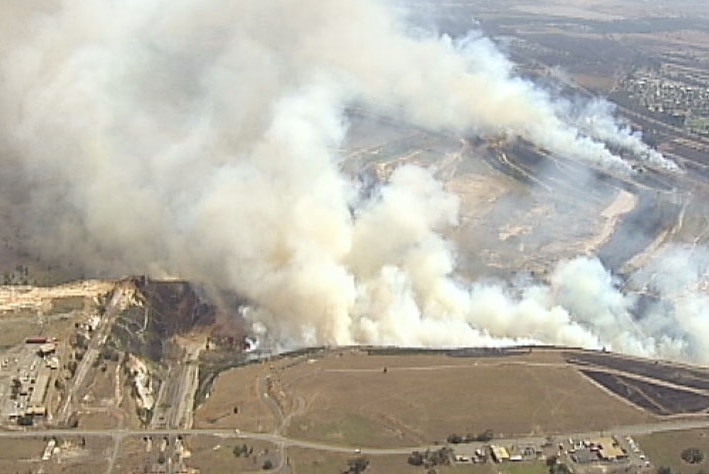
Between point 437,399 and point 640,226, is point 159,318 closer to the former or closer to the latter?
point 437,399

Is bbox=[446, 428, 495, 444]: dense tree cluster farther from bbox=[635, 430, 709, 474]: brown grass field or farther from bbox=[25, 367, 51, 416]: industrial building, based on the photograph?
bbox=[25, 367, 51, 416]: industrial building

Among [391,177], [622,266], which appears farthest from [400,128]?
[622,266]

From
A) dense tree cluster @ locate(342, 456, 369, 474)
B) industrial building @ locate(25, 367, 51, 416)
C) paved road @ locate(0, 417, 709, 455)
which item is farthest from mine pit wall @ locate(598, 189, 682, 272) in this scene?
industrial building @ locate(25, 367, 51, 416)

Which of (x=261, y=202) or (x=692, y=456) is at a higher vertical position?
(x=261, y=202)

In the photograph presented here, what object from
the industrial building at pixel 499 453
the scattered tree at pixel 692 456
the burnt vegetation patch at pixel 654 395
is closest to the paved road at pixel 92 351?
the industrial building at pixel 499 453

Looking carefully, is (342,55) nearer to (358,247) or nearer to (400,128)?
(400,128)

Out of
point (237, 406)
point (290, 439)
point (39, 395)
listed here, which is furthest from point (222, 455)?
point (39, 395)

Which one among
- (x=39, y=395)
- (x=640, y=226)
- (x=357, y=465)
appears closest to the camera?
(x=357, y=465)
